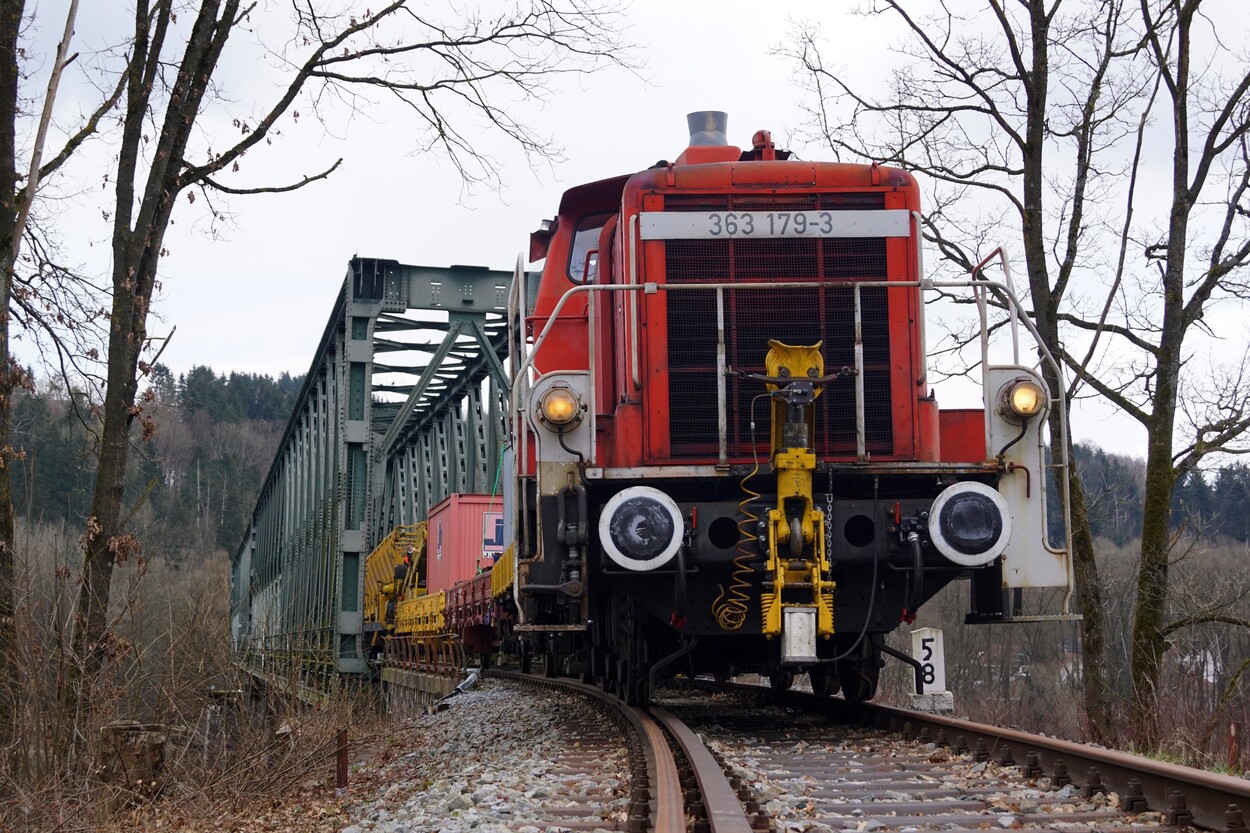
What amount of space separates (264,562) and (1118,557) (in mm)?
34213

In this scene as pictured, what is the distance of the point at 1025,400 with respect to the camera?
7199 millimetres

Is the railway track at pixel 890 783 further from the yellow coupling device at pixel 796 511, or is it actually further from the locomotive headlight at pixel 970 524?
the locomotive headlight at pixel 970 524

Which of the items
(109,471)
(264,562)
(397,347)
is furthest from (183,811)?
(264,562)

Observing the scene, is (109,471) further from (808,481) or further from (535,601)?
(808,481)

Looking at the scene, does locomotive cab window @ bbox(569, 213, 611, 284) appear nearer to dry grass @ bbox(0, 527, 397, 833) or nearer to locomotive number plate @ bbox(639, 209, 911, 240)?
locomotive number plate @ bbox(639, 209, 911, 240)

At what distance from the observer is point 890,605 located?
7.37 m

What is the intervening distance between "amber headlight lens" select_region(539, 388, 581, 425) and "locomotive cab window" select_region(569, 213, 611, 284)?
215 centimetres

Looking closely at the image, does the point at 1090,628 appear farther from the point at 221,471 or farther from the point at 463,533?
the point at 221,471

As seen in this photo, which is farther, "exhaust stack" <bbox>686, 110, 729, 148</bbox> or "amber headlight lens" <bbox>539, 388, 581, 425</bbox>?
"exhaust stack" <bbox>686, 110, 729, 148</bbox>

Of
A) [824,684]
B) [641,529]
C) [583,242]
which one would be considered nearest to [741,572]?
[641,529]

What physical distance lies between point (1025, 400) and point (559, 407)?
2654 mm

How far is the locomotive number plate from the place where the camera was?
24.9 feet

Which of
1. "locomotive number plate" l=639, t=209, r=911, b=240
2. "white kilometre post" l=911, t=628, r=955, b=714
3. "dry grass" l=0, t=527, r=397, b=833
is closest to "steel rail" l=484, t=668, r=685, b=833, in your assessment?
"dry grass" l=0, t=527, r=397, b=833

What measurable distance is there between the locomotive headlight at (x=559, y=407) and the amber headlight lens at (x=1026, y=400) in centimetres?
248
